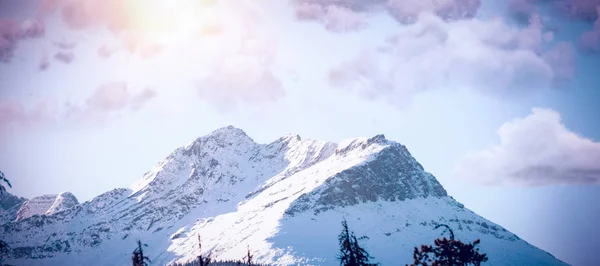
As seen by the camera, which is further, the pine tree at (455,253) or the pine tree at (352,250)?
the pine tree at (352,250)

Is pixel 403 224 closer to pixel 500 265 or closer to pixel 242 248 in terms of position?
pixel 500 265

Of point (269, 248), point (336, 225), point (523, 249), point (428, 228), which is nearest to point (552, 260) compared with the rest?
point (523, 249)

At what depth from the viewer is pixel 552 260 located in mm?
195125

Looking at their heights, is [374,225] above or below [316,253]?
above

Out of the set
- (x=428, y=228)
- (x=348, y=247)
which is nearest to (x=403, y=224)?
(x=428, y=228)

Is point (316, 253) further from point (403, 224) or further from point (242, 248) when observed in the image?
point (403, 224)

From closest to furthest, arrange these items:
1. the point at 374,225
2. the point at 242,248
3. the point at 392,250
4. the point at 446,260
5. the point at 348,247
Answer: the point at 446,260, the point at 348,247, the point at 392,250, the point at 242,248, the point at 374,225

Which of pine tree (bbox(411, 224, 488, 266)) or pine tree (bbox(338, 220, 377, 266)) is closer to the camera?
pine tree (bbox(411, 224, 488, 266))

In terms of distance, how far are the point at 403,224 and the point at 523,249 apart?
5892 cm

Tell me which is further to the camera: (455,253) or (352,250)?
(352,250)

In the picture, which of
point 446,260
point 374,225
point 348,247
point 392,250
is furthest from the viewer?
point 374,225

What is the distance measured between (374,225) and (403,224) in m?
14.7

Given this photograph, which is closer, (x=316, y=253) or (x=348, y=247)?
(x=348, y=247)

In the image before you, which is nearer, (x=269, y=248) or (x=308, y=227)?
(x=269, y=248)
